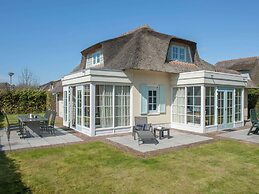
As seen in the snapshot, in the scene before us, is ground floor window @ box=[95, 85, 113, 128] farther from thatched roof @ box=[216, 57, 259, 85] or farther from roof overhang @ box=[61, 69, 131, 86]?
thatched roof @ box=[216, 57, 259, 85]

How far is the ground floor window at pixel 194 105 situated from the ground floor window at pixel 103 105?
16.0ft

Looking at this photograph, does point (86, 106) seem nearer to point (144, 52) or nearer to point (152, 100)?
point (152, 100)

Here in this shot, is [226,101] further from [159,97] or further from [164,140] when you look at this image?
[164,140]

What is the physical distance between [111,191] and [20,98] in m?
22.3

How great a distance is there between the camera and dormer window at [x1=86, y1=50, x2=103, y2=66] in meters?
15.6

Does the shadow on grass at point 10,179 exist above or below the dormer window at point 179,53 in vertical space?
below

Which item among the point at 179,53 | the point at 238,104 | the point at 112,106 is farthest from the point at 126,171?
the point at 238,104

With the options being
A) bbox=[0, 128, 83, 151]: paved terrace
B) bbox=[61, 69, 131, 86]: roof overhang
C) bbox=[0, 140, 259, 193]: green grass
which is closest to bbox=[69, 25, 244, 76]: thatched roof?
bbox=[61, 69, 131, 86]: roof overhang

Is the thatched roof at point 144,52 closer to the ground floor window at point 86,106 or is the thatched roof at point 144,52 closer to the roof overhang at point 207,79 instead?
the roof overhang at point 207,79

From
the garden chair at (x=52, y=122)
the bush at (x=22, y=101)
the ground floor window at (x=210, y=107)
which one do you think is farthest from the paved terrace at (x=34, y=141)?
the bush at (x=22, y=101)

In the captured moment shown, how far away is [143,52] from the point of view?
12.3 meters

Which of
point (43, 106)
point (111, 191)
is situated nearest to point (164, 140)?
point (111, 191)

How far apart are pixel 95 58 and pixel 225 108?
1012 centimetres

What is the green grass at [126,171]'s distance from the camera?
4.98 meters
